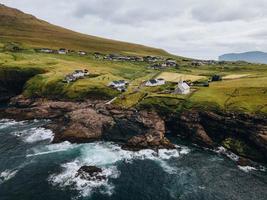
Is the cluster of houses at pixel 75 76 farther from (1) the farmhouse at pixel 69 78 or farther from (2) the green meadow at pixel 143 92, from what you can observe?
(2) the green meadow at pixel 143 92

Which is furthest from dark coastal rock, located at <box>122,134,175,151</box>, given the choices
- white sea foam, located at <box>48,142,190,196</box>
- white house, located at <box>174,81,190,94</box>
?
white house, located at <box>174,81,190,94</box>

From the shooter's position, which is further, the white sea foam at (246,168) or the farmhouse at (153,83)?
the farmhouse at (153,83)

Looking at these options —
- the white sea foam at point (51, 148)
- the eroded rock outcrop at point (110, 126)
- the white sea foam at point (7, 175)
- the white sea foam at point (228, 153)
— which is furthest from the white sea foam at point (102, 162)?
the white sea foam at point (228, 153)

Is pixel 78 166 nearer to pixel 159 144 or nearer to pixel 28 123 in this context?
pixel 159 144

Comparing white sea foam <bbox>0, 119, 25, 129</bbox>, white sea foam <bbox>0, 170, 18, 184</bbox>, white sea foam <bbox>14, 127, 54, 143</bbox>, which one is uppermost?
white sea foam <bbox>0, 170, 18, 184</bbox>

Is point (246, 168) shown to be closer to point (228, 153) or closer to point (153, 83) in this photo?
point (228, 153)

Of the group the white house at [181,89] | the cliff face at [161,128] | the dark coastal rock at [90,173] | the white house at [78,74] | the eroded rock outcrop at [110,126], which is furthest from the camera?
the white house at [78,74]

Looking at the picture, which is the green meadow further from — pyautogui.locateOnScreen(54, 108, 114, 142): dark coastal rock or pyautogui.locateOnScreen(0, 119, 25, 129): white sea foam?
pyautogui.locateOnScreen(0, 119, 25, 129): white sea foam

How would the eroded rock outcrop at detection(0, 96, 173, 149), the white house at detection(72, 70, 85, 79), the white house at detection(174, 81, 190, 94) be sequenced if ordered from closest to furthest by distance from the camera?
the eroded rock outcrop at detection(0, 96, 173, 149) < the white house at detection(174, 81, 190, 94) < the white house at detection(72, 70, 85, 79)
